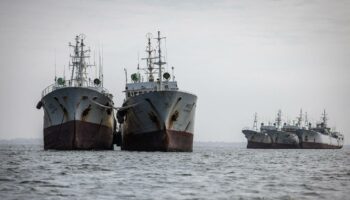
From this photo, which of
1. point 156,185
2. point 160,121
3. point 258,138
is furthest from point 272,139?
point 156,185

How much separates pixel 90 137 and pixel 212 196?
43.0 metres

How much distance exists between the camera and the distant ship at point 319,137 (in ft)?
467

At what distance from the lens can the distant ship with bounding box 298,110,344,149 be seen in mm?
142375

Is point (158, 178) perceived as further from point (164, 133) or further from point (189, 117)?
point (189, 117)

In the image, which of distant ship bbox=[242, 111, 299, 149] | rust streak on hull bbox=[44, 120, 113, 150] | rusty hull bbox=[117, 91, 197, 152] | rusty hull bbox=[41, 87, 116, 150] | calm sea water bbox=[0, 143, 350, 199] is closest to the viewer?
calm sea water bbox=[0, 143, 350, 199]

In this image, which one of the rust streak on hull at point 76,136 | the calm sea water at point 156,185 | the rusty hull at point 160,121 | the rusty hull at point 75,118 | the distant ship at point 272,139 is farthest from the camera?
the distant ship at point 272,139

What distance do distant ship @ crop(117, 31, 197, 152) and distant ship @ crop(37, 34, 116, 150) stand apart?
298 cm

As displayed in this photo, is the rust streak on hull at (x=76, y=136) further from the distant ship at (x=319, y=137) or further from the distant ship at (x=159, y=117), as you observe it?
the distant ship at (x=319, y=137)

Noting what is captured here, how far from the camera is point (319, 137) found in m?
144

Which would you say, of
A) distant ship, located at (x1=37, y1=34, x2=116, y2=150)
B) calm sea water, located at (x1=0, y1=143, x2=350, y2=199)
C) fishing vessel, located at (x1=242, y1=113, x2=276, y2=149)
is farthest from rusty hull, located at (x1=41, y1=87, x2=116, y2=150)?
fishing vessel, located at (x1=242, y1=113, x2=276, y2=149)

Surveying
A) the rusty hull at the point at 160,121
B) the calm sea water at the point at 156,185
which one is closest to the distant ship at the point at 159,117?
the rusty hull at the point at 160,121

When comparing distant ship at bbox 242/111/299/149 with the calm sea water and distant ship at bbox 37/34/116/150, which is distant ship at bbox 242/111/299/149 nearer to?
distant ship at bbox 37/34/116/150

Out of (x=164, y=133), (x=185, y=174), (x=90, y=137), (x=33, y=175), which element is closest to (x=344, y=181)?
(x=185, y=174)

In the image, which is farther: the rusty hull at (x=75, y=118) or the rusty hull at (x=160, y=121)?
the rusty hull at (x=75, y=118)
